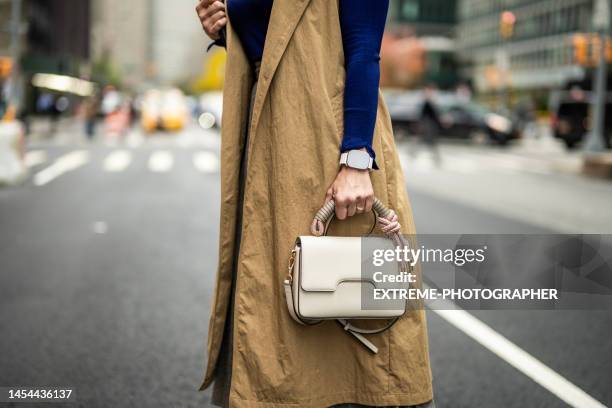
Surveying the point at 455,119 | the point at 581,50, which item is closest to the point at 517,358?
the point at 581,50

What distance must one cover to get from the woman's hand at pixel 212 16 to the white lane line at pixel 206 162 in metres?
14.5

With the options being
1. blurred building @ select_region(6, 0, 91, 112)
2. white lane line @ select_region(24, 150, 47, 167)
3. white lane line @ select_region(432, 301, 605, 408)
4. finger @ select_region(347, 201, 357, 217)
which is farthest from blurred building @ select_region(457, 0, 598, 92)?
finger @ select_region(347, 201, 357, 217)

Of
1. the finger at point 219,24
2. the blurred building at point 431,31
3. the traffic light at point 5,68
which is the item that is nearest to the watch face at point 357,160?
the finger at point 219,24

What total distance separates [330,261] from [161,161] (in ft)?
58.7

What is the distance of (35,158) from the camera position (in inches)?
744

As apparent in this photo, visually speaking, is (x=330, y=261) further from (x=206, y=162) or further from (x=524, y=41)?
(x=524, y=41)

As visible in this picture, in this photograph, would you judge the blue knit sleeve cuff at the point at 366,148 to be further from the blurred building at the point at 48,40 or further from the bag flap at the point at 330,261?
the blurred building at the point at 48,40

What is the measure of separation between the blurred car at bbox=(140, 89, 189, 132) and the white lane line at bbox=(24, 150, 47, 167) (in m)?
16.8

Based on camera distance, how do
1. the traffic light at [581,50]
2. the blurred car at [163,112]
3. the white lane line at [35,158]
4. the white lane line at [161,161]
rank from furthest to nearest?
the blurred car at [163,112], the traffic light at [581,50], the white lane line at [35,158], the white lane line at [161,161]

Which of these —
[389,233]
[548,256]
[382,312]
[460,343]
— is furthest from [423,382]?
[548,256]

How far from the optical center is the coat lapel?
73.7 inches

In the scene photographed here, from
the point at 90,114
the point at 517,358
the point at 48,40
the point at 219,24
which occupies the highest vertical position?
the point at 48,40

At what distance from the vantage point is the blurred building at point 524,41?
213ft

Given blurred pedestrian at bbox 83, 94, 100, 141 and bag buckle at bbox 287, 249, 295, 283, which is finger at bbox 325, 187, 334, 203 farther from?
blurred pedestrian at bbox 83, 94, 100, 141
